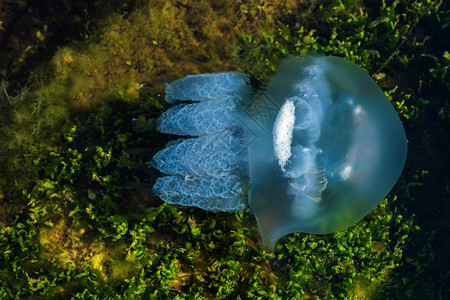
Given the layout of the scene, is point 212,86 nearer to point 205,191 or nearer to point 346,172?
point 205,191

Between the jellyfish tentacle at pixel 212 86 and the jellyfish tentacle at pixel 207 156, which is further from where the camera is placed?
the jellyfish tentacle at pixel 212 86

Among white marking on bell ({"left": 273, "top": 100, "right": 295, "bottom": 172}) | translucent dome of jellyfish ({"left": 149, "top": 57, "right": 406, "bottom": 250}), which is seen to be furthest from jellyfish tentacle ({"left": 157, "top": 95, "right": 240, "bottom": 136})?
white marking on bell ({"left": 273, "top": 100, "right": 295, "bottom": 172})

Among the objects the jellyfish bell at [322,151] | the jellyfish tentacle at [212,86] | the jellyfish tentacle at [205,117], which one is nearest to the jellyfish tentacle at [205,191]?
the jellyfish bell at [322,151]

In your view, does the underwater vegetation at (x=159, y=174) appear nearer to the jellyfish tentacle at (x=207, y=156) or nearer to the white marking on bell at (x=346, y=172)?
the jellyfish tentacle at (x=207, y=156)

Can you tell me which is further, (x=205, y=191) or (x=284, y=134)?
(x=205, y=191)

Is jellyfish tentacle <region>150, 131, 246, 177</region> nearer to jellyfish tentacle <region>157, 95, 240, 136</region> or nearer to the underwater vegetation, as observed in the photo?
jellyfish tentacle <region>157, 95, 240, 136</region>

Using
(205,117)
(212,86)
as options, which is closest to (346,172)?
(205,117)

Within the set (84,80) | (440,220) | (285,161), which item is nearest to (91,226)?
(84,80)
